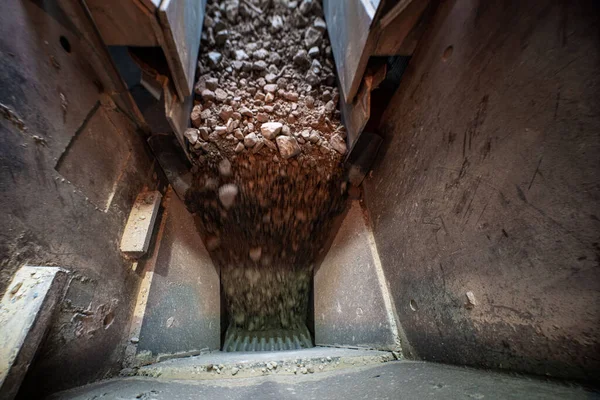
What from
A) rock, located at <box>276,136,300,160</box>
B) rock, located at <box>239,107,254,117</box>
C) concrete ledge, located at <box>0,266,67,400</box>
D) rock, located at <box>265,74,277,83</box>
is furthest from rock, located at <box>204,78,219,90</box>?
concrete ledge, located at <box>0,266,67,400</box>

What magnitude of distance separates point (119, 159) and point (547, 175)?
5.62ft

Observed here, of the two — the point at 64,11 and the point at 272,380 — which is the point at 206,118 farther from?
the point at 272,380

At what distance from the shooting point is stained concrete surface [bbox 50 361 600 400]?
629mm

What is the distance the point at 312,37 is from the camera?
75.0 inches

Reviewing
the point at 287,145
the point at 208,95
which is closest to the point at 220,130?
the point at 208,95

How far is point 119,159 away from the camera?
1.23m

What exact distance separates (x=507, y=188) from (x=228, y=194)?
5.21ft

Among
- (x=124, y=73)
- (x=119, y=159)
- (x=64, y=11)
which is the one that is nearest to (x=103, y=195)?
(x=119, y=159)

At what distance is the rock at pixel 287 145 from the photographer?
5.24ft

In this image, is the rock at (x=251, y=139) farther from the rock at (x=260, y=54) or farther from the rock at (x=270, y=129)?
the rock at (x=260, y=54)

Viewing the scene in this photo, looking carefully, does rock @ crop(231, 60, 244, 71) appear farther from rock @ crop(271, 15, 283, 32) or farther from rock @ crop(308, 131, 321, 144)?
rock @ crop(308, 131, 321, 144)

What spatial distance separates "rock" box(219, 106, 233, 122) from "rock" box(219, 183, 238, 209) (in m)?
0.47

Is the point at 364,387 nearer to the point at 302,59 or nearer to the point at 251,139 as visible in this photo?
the point at 251,139

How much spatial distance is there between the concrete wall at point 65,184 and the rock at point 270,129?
771 millimetres
